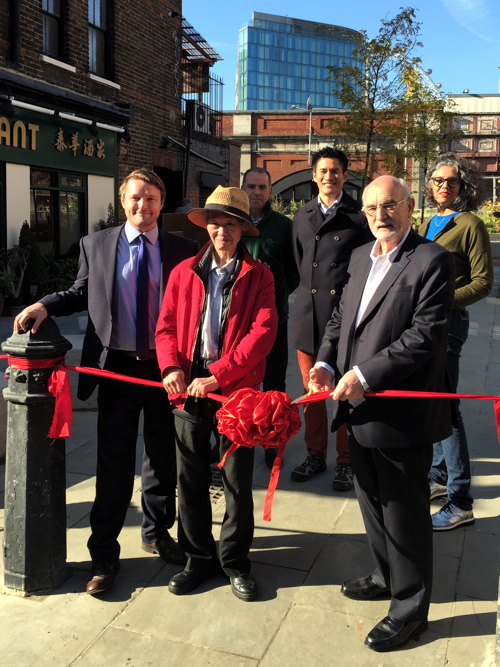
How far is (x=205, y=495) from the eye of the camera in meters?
3.36

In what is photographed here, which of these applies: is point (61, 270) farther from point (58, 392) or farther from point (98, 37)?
point (58, 392)

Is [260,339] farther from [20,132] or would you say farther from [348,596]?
[20,132]

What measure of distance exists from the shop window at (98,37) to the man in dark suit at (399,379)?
40.5ft

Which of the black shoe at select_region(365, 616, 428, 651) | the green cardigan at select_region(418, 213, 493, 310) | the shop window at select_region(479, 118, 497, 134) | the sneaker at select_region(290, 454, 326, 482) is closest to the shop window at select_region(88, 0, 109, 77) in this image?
the sneaker at select_region(290, 454, 326, 482)

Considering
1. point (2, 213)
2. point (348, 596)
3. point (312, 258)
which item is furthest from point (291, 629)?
point (2, 213)

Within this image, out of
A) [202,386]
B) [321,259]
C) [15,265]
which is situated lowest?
[202,386]

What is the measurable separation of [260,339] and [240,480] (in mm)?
697

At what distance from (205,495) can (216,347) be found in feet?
2.52

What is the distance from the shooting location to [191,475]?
3.29m

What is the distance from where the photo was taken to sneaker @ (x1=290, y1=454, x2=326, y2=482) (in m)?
4.73

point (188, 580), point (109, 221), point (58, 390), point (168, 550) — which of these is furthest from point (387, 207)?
point (109, 221)

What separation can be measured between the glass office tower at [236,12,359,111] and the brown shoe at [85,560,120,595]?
15327cm

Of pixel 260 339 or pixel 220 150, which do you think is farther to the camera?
pixel 220 150

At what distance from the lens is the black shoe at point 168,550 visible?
11.8ft
